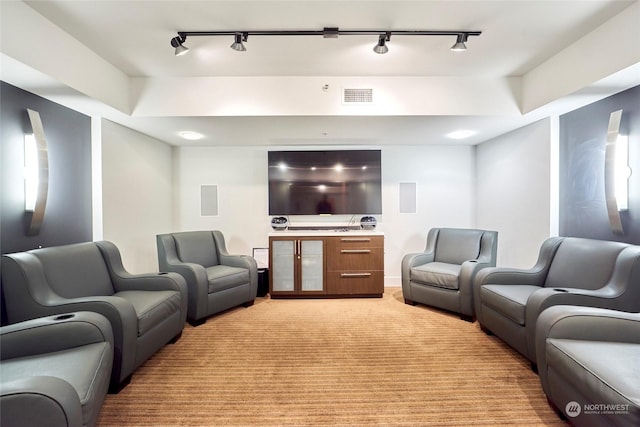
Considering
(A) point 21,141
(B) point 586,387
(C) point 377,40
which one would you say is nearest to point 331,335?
(B) point 586,387

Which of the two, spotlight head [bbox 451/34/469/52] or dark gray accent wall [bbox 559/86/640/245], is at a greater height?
spotlight head [bbox 451/34/469/52]

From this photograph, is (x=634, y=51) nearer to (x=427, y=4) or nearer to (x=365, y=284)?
(x=427, y=4)

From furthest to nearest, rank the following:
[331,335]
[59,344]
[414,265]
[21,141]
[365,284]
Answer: [365,284] < [414,265] < [331,335] < [21,141] < [59,344]

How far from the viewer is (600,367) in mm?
1247

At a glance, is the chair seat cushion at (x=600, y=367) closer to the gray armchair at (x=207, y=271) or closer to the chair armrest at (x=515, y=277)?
the chair armrest at (x=515, y=277)

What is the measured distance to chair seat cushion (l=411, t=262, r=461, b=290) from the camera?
9.79ft

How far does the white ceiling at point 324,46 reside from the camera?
1.86 m

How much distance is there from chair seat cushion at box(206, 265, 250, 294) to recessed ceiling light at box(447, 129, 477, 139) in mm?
3263

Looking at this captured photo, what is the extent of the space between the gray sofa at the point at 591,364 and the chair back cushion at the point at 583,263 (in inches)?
29.9

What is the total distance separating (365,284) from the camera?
3.66 meters

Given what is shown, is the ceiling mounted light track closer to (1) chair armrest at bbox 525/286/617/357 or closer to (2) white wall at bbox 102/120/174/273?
(2) white wall at bbox 102/120/174/273

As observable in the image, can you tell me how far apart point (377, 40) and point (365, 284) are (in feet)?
9.34

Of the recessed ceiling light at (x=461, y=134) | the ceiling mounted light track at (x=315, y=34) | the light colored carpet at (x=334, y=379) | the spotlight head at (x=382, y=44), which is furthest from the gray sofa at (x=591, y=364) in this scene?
the recessed ceiling light at (x=461, y=134)

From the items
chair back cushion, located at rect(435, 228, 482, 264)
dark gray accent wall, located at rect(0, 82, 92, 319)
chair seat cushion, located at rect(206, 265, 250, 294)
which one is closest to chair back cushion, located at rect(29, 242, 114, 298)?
dark gray accent wall, located at rect(0, 82, 92, 319)
